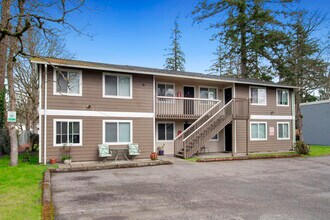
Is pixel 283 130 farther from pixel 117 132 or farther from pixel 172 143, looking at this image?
pixel 117 132

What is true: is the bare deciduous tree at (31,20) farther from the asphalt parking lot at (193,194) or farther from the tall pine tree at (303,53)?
the tall pine tree at (303,53)

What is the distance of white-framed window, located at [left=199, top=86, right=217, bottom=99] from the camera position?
17406 millimetres

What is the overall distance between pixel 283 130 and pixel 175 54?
72.2ft

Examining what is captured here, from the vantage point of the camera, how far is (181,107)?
15.7m

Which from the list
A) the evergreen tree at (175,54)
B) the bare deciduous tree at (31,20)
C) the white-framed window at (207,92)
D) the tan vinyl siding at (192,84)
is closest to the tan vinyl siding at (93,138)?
the bare deciduous tree at (31,20)

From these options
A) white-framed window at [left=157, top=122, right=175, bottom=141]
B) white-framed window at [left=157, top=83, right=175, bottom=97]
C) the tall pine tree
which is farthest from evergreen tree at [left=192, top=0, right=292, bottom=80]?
white-framed window at [left=157, top=122, right=175, bottom=141]

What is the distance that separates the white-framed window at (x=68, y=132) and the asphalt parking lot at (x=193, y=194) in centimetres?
276

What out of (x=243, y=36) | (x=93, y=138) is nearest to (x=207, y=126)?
(x=93, y=138)

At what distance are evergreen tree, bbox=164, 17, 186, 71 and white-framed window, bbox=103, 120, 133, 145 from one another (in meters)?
24.6

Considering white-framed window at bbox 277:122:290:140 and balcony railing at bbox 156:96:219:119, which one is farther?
white-framed window at bbox 277:122:290:140

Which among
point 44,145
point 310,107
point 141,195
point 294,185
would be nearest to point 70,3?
point 141,195

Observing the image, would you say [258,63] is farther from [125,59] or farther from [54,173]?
[54,173]

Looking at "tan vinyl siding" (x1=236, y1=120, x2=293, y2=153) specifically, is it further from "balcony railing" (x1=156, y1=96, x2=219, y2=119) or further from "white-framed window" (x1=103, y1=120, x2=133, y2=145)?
"white-framed window" (x1=103, y1=120, x2=133, y2=145)

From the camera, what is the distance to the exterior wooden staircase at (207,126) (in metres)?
14.4
